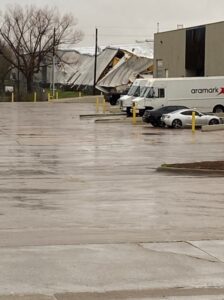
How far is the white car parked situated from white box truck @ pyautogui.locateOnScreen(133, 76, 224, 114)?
7131 mm

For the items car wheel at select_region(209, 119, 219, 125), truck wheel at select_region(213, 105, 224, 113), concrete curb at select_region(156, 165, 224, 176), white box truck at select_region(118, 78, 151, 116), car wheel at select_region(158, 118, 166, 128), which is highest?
white box truck at select_region(118, 78, 151, 116)

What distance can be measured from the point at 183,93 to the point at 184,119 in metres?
8.01

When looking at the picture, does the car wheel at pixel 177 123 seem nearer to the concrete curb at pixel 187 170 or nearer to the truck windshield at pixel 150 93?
the truck windshield at pixel 150 93

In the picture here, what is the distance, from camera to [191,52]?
6500 cm

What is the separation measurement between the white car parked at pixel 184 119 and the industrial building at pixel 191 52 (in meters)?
19.7

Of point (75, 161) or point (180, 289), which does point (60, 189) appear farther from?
point (180, 289)

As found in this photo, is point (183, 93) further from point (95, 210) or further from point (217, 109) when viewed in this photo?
point (95, 210)

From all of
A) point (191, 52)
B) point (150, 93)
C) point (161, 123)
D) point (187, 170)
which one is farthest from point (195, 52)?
point (187, 170)

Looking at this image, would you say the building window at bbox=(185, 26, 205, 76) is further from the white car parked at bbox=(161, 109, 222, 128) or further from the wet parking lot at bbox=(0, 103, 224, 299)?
the wet parking lot at bbox=(0, 103, 224, 299)

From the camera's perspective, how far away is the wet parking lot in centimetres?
710

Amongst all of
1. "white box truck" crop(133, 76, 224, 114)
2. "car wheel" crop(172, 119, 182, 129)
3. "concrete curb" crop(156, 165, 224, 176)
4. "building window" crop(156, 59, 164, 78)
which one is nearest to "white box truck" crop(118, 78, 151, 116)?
"white box truck" crop(133, 76, 224, 114)

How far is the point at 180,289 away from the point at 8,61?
9667 centimetres

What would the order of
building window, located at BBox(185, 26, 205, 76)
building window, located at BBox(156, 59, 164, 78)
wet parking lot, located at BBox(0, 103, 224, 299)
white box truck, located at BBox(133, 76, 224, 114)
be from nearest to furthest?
wet parking lot, located at BBox(0, 103, 224, 299) < white box truck, located at BBox(133, 76, 224, 114) < building window, located at BBox(185, 26, 205, 76) < building window, located at BBox(156, 59, 164, 78)

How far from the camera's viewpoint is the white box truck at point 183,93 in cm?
Result: 4759
